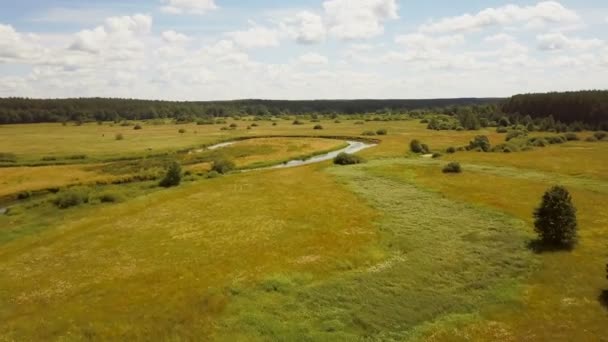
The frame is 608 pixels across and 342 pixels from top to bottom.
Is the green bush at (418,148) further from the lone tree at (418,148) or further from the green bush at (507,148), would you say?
the green bush at (507,148)

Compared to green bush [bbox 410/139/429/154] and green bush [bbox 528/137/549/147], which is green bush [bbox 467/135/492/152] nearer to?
green bush [bbox 410/139/429/154]

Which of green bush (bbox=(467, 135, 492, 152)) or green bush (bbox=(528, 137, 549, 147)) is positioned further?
green bush (bbox=(528, 137, 549, 147))

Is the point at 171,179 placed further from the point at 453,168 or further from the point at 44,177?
the point at 453,168

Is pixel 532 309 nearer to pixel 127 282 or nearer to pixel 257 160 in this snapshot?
pixel 127 282

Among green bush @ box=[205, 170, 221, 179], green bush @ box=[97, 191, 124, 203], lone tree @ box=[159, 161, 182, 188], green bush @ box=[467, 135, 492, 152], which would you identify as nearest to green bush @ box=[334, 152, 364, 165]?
green bush @ box=[205, 170, 221, 179]

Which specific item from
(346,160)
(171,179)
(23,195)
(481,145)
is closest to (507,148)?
(481,145)

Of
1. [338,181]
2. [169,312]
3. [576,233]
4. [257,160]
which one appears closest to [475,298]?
[576,233]
